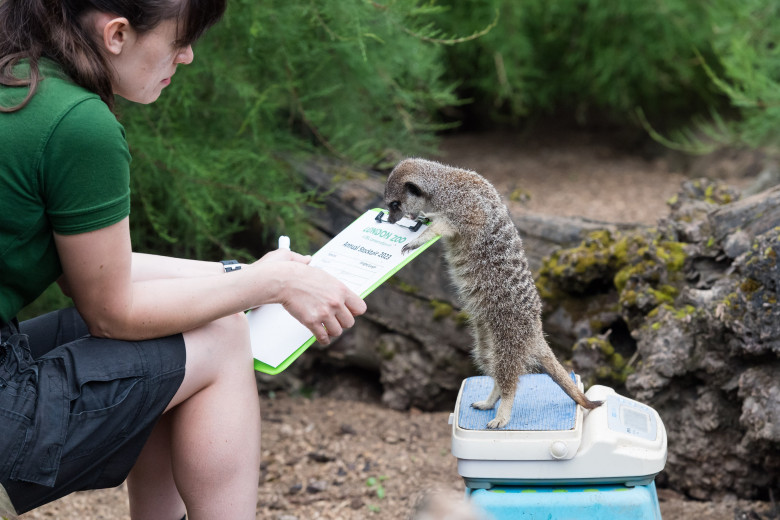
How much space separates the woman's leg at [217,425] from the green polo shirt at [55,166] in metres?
0.35

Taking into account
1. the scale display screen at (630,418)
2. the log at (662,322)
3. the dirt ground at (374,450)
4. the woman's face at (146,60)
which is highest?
the woman's face at (146,60)

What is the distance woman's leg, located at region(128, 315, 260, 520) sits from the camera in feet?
5.52

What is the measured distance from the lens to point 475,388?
7.10ft

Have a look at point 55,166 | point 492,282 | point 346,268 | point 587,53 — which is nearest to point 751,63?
point 587,53

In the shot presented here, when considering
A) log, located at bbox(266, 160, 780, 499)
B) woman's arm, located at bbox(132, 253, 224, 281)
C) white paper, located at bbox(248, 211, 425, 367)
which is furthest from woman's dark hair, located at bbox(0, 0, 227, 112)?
log, located at bbox(266, 160, 780, 499)

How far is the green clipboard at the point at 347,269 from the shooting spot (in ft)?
5.98

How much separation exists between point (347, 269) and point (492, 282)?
0.35 meters

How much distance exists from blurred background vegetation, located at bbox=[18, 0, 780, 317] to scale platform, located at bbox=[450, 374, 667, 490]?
1516mm

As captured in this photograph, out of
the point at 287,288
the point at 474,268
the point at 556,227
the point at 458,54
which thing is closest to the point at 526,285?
the point at 474,268

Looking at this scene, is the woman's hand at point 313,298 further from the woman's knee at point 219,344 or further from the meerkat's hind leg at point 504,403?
the meerkat's hind leg at point 504,403

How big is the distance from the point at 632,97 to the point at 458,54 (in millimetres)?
1215

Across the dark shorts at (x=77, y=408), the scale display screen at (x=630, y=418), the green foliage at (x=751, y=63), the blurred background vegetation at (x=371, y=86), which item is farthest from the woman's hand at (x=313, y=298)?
the green foliage at (x=751, y=63)

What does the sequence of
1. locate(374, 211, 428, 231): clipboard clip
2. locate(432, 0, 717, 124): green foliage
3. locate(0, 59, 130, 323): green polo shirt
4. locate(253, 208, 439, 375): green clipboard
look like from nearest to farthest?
locate(0, 59, 130, 323): green polo shirt
locate(253, 208, 439, 375): green clipboard
locate(374, 211, 428, 231): clipboard clip
locate(432, 0, 717, 124): green foliage

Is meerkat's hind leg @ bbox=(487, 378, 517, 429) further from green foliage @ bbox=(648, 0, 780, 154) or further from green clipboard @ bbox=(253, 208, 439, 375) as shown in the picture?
green foliage @ bbox=(648, 0, 780, 154)
